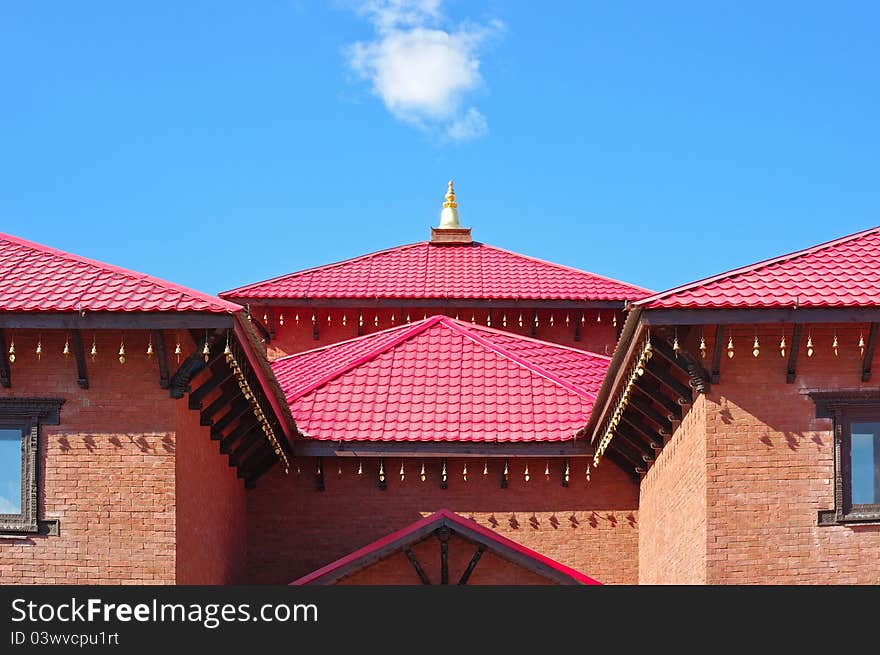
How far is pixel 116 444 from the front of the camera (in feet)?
52.0

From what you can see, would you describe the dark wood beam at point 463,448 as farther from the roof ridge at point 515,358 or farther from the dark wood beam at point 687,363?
the dark wood beam at point 687,363

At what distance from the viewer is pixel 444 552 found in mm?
17312

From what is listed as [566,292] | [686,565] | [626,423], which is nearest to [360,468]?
[626,423]

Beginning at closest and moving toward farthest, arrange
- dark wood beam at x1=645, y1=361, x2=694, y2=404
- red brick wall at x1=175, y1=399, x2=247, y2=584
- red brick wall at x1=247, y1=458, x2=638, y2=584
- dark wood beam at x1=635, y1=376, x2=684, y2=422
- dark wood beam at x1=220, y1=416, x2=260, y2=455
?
1. red brick wall at x1=175, y1=399, x2=247, y2=584
2. dark wood beam at x1=645, y1=361, x2=694, y2=404
3. dark wood beam at x1=635, y1=376, x2=684, y2=422
4. dark wood beam at x1=220, y1=416, x2=260, y2=455
5. red brick wall at x1=247, y1=458, x2=638, y2=584

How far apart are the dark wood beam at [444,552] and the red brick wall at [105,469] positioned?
2885 millimetres

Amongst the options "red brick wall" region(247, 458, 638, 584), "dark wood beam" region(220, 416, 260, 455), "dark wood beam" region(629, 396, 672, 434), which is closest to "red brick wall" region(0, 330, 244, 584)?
"dark wood beam" region(220, 416, 260, 455)

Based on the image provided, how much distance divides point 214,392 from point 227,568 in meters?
2.67

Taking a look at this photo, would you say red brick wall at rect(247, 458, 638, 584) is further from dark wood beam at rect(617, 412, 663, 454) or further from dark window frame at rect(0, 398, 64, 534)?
dark window frame at rect(0, 398, 64, 534)

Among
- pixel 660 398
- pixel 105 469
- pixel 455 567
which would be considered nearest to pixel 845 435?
pixel 660 398

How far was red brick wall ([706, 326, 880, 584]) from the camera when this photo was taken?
50.9ft

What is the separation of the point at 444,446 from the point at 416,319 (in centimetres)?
605

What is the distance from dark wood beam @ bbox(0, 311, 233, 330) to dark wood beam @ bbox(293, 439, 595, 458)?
472cm

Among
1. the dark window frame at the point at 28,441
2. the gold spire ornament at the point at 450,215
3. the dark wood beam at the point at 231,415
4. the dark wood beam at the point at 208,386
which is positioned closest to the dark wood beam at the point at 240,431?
the dark wood beam at the point at 231,415

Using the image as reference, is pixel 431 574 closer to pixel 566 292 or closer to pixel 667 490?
pixel 667 490
